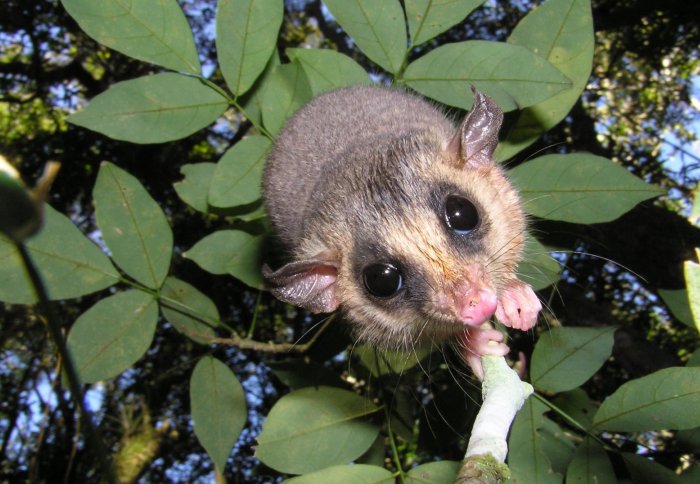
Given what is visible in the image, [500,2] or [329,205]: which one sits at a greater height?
[500,2]

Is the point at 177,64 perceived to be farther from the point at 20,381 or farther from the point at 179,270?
the point at 20,381

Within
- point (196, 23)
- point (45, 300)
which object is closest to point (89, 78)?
point (196, 23)

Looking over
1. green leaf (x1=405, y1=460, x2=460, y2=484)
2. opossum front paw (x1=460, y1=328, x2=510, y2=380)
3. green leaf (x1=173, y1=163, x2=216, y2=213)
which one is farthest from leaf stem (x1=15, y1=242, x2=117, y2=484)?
green leaf (x1=173, y1=163, x2=216, y2=213)

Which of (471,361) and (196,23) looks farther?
(196,23)

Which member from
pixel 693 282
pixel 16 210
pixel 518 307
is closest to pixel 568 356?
pixel 518 307

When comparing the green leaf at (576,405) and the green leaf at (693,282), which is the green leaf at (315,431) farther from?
the green leaf at (693,282)

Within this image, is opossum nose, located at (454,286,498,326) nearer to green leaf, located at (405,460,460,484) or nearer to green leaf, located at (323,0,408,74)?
green leaf, located at (405,460,460,484)

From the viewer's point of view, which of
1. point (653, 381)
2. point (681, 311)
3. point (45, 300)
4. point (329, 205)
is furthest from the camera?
point (329, 205)
